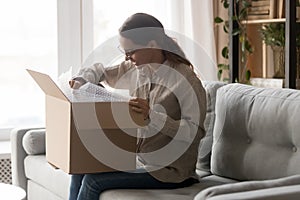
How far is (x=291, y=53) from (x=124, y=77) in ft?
3.34

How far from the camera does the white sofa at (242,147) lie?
8.04 feet

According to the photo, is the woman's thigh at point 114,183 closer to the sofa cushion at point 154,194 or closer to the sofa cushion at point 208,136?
the sofa cushion at point 154,194

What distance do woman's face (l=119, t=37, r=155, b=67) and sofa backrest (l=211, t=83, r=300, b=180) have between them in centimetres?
42

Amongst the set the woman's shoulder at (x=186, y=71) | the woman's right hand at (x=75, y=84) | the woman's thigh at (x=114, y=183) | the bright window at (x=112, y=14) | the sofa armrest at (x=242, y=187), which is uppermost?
the bright window at (x=112, y=14)

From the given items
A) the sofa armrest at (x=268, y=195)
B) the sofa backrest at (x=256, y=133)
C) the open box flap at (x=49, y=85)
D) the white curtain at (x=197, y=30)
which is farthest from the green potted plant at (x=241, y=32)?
the sofa armrest at (x=268, y=195)

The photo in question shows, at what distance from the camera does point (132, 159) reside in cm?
254

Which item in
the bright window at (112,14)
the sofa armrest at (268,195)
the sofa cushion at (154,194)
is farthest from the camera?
the bright window at (112,14)

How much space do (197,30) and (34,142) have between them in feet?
5.44

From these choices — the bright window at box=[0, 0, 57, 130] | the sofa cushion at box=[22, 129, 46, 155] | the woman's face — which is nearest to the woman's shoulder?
the woman's face

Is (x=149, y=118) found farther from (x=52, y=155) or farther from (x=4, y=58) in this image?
(x=4, y=58)

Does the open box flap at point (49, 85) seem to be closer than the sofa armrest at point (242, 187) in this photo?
No

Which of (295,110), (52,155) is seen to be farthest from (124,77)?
(295,110)

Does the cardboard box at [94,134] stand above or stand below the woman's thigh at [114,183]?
above

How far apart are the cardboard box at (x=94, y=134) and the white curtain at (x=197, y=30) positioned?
6.76ft
